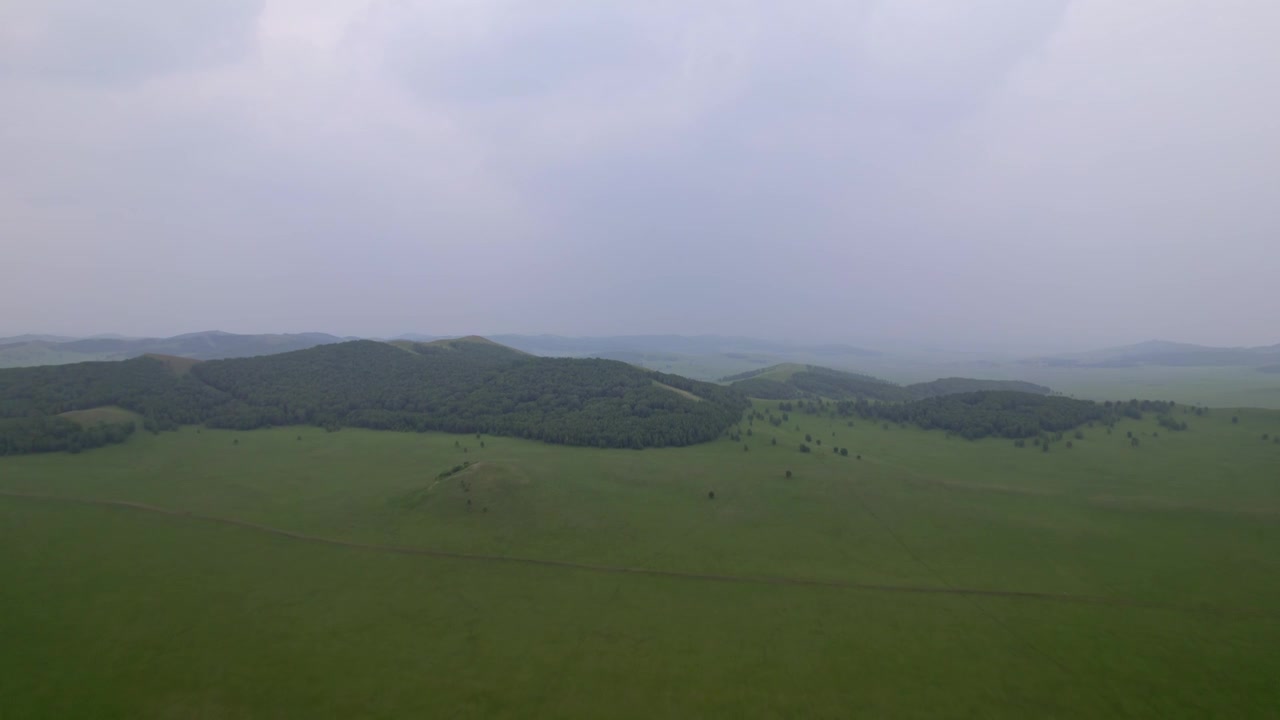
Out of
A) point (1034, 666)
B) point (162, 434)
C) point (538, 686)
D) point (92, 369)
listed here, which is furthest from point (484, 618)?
point (92, 369)

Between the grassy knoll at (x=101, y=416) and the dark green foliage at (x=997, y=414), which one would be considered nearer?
the grassy knoll at (x=101, y=416)

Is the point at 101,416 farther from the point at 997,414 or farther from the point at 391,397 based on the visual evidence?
the point at 997,414

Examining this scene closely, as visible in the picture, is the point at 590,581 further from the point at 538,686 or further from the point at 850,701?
the point at 850,701

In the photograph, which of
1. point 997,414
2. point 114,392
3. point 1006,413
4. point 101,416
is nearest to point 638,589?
point 997,414

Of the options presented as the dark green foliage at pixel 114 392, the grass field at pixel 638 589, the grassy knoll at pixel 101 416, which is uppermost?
the dark green foliage at pixel 114 392

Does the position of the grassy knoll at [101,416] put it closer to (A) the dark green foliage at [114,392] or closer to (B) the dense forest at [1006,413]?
(A) the dark green foliage at [114,392]

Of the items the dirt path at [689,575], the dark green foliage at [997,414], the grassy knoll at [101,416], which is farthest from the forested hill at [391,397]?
the dirt path at [689,575]
